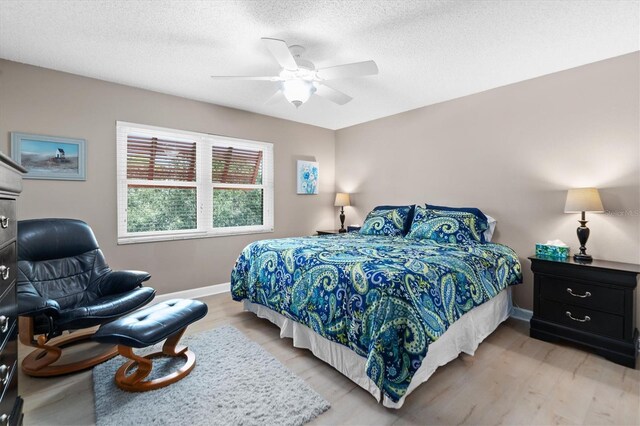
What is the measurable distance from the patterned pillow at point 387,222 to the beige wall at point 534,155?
0.56m

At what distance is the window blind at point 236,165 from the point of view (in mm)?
4043

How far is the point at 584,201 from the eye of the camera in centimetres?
251

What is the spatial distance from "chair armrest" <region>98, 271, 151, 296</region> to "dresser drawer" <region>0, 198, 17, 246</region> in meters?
1.37

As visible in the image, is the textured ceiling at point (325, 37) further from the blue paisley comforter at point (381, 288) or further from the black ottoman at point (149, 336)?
the black ottoman at point (149, 336)

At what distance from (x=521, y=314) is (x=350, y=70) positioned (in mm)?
2940

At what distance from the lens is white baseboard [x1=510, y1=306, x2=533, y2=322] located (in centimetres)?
306

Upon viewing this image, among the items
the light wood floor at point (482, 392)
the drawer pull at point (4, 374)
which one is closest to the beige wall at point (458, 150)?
the light wood floor at point (482, 392)

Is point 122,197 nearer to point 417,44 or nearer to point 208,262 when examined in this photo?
point 208,262

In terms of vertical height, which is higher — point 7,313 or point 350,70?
point 350,70

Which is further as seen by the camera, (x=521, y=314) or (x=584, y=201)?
(x=521, y=314)

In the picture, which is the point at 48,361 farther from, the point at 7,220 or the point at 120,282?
the point at 7,220

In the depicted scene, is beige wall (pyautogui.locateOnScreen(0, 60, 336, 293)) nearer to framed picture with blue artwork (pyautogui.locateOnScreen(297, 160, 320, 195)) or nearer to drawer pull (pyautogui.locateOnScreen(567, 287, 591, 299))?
framed picture with blue artwork (pyautogui.locateOnScreen(297, 160, 320, 195))

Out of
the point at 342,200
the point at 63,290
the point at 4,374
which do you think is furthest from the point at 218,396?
the point at 342,200

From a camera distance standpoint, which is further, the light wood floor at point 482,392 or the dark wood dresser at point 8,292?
the light wood floor at point 482,392
